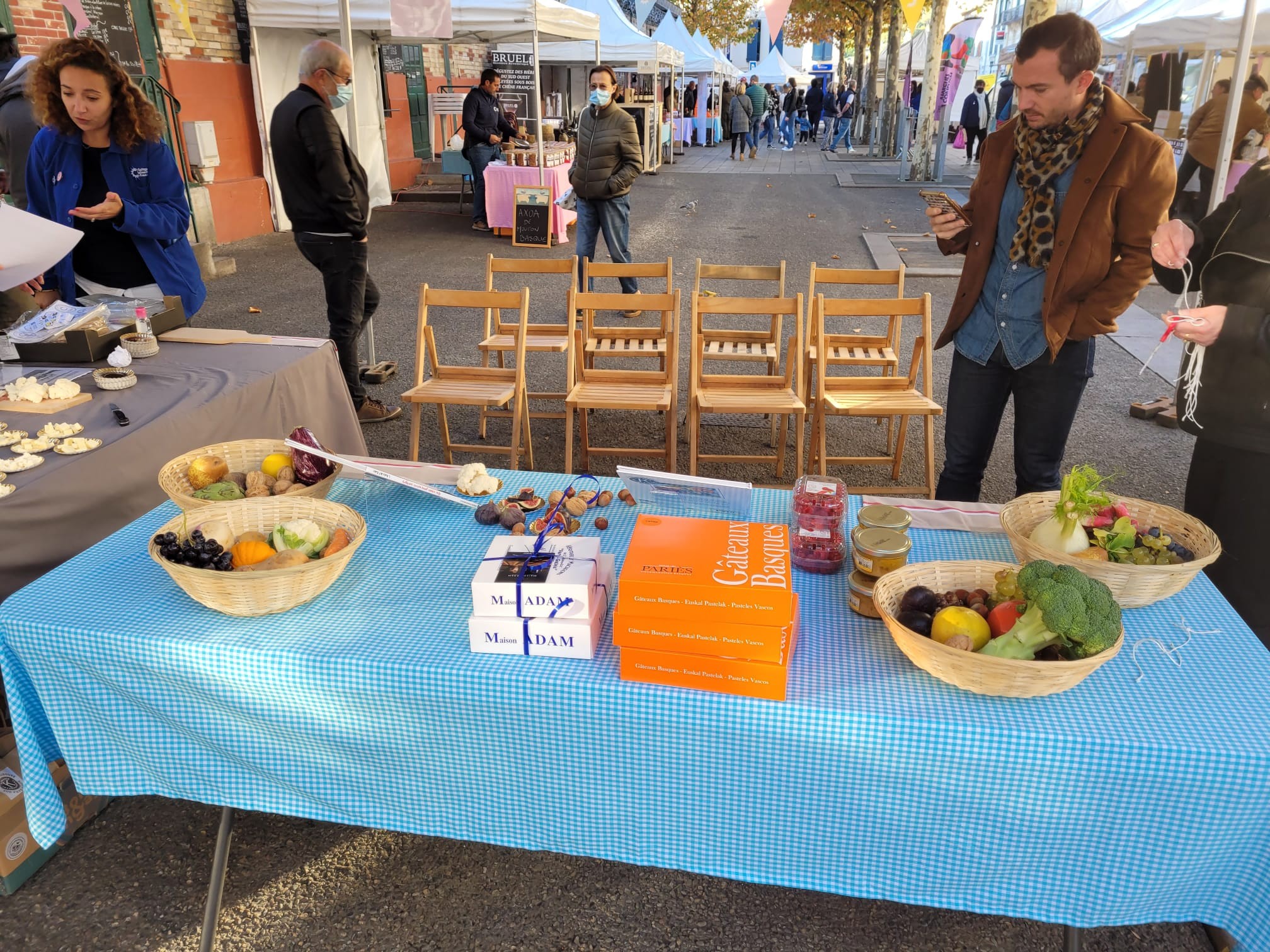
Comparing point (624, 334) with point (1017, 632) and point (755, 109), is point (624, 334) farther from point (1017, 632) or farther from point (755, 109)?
point (755, 109)

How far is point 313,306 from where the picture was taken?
7.85 m

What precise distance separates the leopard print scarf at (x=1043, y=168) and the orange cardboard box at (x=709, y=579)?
170cm

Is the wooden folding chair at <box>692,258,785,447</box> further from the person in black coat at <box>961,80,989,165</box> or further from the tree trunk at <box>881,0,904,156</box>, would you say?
the tree trunk at <box>881,0,904,156</box>

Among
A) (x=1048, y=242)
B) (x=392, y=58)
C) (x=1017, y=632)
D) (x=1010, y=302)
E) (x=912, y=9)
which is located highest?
(x=392, y=58)

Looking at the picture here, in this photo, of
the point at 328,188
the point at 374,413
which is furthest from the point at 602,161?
Result: the point at 374,413

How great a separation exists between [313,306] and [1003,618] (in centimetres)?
750

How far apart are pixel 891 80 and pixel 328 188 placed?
69.0 ft

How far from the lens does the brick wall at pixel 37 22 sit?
7.51 m

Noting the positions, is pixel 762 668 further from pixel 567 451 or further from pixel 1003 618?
pixel 567 451

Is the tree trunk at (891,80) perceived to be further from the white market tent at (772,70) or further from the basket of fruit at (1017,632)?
the basket of fruit at (1017,632)

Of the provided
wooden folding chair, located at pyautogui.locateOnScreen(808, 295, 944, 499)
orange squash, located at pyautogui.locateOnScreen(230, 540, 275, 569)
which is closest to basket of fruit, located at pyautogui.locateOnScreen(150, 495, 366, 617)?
orange squash, located at pyautogui.locateOnScreen(230, 540, 275, 569)

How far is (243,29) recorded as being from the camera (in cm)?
1079

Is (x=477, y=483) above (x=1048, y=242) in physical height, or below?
below

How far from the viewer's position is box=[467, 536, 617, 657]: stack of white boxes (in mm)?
1584
